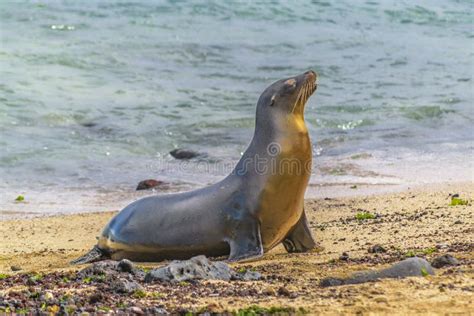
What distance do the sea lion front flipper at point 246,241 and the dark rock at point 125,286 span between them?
1940 mm

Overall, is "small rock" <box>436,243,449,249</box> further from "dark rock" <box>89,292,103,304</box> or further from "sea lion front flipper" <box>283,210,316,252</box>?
"dark rock" <box>89,292,103,304</box>

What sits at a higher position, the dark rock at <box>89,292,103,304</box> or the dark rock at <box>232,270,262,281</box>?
the dark rock at <box>89,292,103,304</box>

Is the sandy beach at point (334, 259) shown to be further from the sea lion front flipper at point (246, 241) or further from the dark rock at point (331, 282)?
the sea lion front flipper at point (246, 241)

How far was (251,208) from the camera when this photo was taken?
8039 mm

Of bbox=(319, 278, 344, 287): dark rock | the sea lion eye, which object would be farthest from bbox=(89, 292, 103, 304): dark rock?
the sea lion eye

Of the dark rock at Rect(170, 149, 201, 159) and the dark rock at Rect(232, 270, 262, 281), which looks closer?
the dark rock at Rect(232, 270, 262, 281)

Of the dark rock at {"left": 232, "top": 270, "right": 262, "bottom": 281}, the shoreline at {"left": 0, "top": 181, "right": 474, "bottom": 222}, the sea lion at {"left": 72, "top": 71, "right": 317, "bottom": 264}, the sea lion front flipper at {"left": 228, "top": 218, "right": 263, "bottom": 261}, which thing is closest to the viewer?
the dark rock at {"left": 232, "top": 270, "right": 262, "bottom": 281}

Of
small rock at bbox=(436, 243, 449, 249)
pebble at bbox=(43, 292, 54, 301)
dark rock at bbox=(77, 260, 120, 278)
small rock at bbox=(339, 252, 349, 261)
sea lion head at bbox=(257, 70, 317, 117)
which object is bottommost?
small rock at bbox=(339, 252, 349, 261)

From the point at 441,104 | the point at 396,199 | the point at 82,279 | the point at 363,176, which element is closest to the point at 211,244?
the point at 82,279

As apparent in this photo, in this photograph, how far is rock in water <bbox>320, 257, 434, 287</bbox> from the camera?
575 cm

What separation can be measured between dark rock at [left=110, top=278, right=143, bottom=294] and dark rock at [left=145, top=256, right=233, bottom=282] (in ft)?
0.91

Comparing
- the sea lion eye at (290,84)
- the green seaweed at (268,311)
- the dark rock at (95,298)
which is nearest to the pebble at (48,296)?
the dark rock at (95,298)

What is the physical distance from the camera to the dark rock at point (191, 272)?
619cm

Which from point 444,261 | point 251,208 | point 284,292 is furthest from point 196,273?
point 251,208
